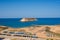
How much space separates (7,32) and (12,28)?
14 centimetres

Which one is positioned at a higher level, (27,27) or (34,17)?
(34,17)

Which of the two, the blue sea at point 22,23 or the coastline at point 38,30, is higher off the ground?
the blue sea at point 22,23

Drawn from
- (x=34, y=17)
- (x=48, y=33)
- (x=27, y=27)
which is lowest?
(x=48, y=33)

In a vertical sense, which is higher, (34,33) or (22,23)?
(22,23)

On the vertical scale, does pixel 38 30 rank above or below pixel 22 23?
below

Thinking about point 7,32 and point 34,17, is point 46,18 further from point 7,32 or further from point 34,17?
point 7,32

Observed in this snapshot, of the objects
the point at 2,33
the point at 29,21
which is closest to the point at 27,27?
the point at 29,21

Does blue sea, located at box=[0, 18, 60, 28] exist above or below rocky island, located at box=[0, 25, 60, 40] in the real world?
above

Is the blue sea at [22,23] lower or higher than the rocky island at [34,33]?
higher

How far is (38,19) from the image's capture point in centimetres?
298

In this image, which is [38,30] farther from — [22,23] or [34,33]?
[22,23]

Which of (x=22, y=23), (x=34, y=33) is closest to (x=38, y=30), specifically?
(x=34, y=33)

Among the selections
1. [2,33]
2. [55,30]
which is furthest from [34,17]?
[2,33]

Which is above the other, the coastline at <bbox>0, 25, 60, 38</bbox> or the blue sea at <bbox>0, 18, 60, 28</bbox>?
the blue sea at <bbox>0, 18, 60, 28</bbox>
